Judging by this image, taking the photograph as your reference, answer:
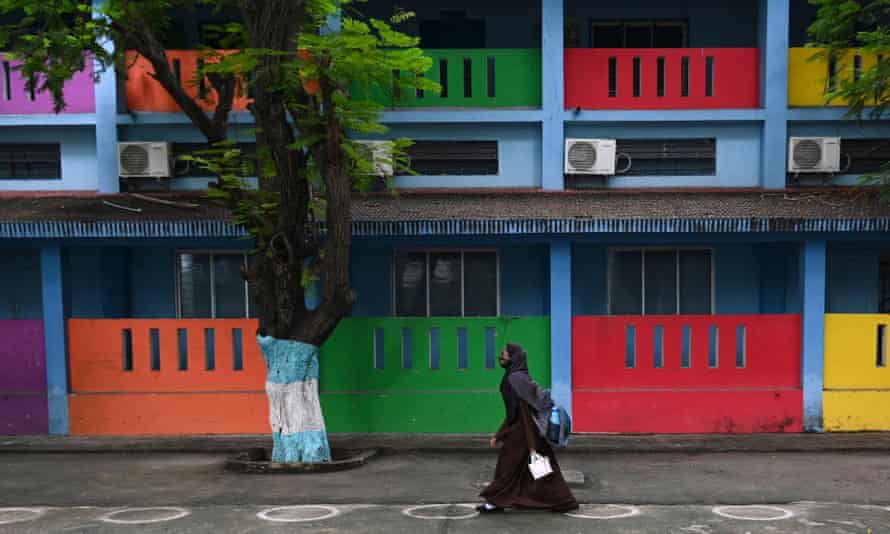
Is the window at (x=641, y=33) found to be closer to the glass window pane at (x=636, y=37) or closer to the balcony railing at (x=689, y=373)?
the glass window pane at (x=636, y=37)

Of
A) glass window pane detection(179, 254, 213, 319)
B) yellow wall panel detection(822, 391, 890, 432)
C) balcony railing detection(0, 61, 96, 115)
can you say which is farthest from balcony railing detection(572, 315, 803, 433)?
balcony railing detection(0, 61, 96, 115)

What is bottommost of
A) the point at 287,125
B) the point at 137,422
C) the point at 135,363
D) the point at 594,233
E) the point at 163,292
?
the point at 137,422

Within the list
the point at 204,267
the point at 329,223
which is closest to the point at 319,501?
the point at 329,223

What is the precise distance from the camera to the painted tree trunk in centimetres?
861

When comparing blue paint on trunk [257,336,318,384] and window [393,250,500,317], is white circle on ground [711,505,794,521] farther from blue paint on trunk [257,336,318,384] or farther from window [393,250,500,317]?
window [393,250,500,317]

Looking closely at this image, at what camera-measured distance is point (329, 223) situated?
8.38m

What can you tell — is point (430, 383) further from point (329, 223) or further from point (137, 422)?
point (137, 422)

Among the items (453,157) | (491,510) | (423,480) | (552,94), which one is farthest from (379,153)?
(491,510)

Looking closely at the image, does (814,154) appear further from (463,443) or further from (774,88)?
(463,443)

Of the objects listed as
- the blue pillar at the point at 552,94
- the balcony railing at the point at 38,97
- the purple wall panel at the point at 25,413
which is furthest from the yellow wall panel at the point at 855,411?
the balcony railing at the point at 38,97

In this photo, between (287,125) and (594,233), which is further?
(594,233)

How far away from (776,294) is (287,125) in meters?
7.90

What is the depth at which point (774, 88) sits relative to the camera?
1152 cm

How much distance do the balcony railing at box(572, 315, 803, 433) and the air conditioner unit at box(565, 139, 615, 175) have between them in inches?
91.2
